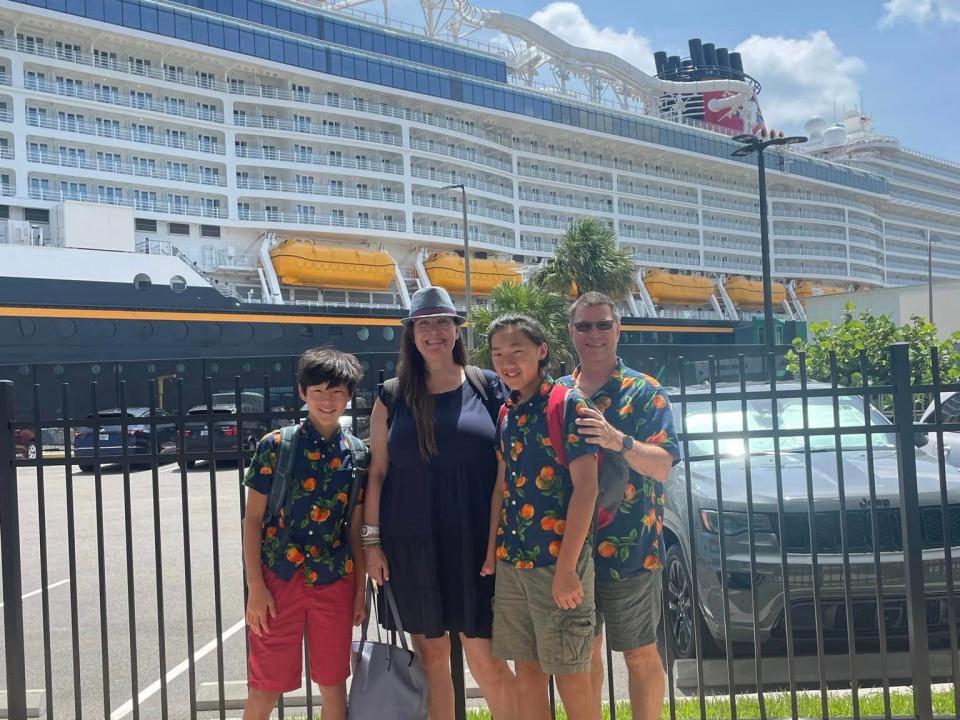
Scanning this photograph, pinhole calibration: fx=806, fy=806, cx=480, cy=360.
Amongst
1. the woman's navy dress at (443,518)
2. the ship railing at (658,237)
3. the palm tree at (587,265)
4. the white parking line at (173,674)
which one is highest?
the ship railing at (658,237)

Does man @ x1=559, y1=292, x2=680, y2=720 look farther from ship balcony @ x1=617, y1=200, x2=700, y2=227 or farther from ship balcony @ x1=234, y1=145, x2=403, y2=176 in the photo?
ship balcony @ x1=617, y1=200, x2=700, y2=227

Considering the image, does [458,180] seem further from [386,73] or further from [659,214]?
[659,214]

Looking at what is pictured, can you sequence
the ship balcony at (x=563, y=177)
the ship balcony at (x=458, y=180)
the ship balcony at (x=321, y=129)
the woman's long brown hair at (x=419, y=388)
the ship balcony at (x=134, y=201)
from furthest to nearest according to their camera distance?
1. the ship balcony at (x=563, y=177)
2. the ship balcony at (x=458, y=180)
3. the ship balcony at (x=321, y=129)
4. the ship balcony at (x=134, y=201)
5. the woman's long brown hair at (x=419, y=388)

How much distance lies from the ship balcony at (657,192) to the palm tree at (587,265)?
1440cm

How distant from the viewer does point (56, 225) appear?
76.0 feet

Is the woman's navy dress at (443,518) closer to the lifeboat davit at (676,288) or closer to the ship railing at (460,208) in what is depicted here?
the ship railing at (460,208)

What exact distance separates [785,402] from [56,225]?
901 inches

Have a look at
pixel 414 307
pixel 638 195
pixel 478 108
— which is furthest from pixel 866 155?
pixel 414 307

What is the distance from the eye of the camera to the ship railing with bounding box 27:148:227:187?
24438 millimetres

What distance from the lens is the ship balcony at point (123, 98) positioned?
2509 cm

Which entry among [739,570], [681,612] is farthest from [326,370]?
[681,612]

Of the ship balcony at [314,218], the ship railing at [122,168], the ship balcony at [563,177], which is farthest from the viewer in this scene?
the ship balcony at [563,177]

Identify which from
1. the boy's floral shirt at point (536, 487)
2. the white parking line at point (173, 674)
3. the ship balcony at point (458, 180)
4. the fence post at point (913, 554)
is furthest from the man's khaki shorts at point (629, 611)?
the ship balcony at point (458, 180)

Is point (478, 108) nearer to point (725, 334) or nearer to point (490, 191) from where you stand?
point (490, 191)
